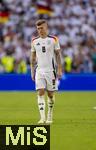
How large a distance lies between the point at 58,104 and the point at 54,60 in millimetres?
6224

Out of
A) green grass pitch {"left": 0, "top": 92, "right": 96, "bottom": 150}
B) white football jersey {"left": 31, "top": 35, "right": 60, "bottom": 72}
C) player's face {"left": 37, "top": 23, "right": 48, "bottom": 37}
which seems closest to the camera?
green grass pitch {"left": 0, "top": 92, "right": 96, "bottom": 150}

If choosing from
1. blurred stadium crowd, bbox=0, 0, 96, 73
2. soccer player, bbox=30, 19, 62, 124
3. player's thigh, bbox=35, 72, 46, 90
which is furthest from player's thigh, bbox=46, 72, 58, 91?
blurred stadium crowd, bbox=0, 0, 96, 73

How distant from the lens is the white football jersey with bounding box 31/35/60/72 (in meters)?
14.9

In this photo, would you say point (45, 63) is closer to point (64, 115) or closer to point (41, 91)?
point (41, 91)

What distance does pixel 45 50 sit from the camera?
14.9m

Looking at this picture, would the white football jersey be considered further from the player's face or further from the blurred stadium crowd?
the blurred stadium crowd

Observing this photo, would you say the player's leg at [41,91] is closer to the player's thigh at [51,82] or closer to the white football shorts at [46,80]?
the white football shorts at [46,80]

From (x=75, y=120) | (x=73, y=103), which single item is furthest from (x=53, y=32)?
(x=75, y=120)

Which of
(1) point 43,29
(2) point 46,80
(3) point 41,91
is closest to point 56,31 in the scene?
(2) point 46,80

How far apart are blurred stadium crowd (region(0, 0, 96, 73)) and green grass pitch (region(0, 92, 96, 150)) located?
4.47 m

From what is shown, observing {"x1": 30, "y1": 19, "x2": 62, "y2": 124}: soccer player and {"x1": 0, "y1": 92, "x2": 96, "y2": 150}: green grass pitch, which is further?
{"x1": 30, "y1": 19, "x2": 62, "y2": 124}: soccer player

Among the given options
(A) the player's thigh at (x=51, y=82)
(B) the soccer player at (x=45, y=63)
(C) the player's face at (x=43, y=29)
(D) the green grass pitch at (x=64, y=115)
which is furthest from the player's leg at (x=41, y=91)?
(C) the player's face at (x=43, y=29)

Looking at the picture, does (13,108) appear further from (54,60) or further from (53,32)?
(53,32)

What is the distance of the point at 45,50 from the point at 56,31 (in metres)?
18.1
